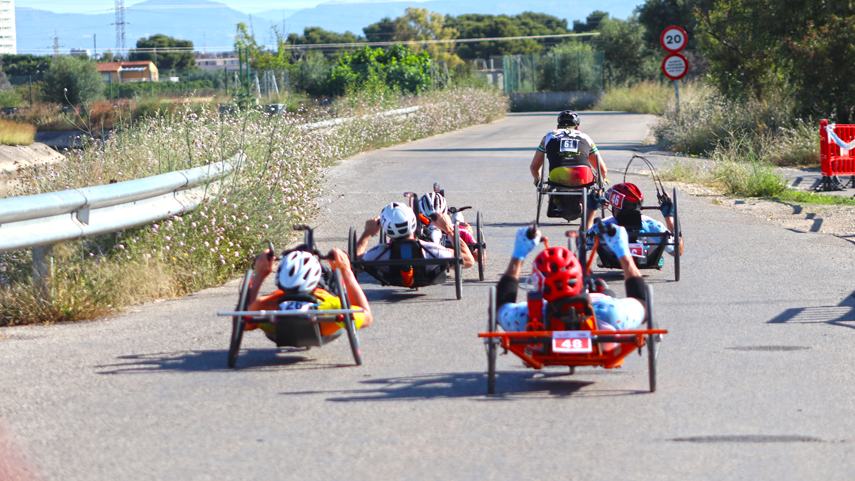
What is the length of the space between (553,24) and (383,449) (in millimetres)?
147540

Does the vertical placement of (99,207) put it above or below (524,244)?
above

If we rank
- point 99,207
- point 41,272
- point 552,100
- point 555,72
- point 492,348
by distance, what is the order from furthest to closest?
point 555,72 < point 552,100 < point 99,207 < point 41,272 < point 492,348

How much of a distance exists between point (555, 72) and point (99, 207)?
53621mm

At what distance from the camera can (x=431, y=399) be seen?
5.45 m

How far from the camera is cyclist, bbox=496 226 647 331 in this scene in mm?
5352

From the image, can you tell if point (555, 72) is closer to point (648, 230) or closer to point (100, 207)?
point (648, 230)

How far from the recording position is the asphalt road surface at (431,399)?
4.43 meters

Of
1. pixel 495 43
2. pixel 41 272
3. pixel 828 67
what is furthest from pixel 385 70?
pixel 495 43

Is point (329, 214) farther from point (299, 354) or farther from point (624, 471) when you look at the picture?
point (624, 471)

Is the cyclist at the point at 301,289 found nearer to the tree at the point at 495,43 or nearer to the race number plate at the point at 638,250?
the race number plate at the point at 638,250

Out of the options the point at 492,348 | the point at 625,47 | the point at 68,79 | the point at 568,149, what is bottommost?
the point at 492,348

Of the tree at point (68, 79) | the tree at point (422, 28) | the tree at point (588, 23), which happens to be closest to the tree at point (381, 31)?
the tree at point (422, 28)

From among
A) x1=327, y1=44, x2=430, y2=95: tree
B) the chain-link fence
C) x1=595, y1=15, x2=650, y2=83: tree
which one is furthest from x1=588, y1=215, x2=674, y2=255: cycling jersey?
x1=595, y1=15, x2=650, y2=83: tree

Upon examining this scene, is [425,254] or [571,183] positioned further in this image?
[571,183]
